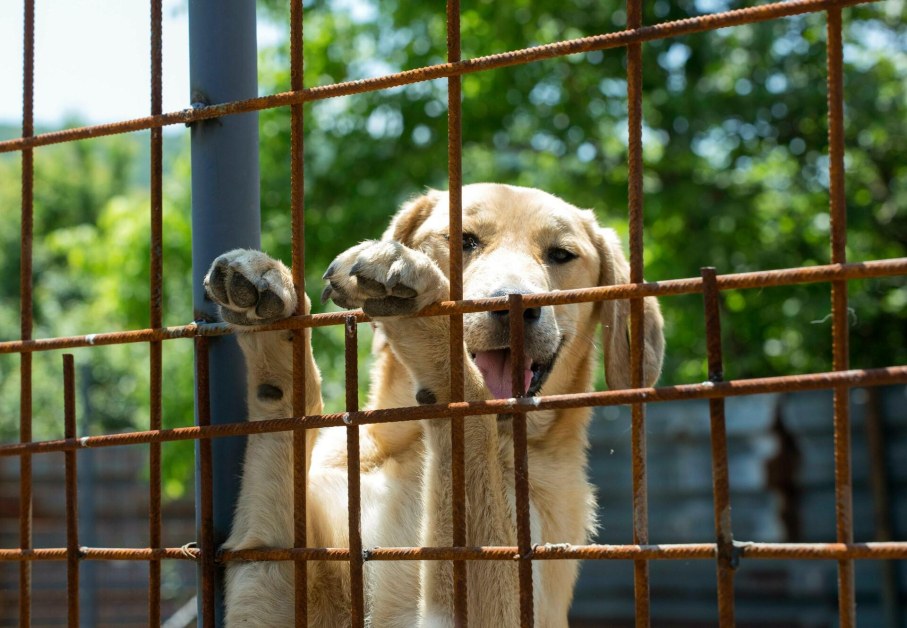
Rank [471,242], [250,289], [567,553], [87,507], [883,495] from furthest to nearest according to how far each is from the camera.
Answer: [87,507]
[883,495]
[471,242]
[250,289]
[567,553]

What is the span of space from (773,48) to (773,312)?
6.96 ft

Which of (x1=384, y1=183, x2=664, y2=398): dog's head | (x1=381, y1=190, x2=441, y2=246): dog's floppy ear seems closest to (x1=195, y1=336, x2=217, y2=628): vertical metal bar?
(x1=384, y1=183, x2=664, y2=398): dog's head

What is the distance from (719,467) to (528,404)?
356 millimetres

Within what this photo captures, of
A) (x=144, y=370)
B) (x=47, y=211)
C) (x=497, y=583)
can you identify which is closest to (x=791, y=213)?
(x=497, y=583)

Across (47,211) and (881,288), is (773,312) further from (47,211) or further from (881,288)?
(47,211)

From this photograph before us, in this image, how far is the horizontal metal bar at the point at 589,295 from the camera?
169 cm

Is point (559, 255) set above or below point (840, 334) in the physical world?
above

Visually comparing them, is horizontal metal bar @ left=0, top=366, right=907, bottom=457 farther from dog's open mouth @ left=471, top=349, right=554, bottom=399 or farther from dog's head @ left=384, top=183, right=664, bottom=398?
dog's head @ left=384, top=183, right=664, bottom=398

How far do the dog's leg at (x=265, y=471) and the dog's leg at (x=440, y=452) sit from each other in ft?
0.71

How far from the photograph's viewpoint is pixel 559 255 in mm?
3650

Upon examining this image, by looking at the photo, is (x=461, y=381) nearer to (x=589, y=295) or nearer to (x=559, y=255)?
(x=589, y=295)

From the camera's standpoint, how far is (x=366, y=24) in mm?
9289

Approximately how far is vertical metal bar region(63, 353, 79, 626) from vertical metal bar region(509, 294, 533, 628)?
3.56 ft

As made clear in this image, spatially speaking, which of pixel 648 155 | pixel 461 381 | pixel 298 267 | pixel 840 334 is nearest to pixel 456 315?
pixel 461 381
